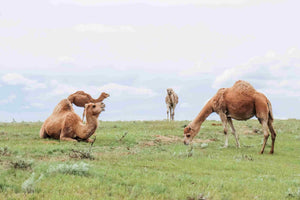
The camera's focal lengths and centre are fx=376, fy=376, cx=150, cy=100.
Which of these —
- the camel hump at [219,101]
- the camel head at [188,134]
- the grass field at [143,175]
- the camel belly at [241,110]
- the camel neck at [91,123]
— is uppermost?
the camel hump at [219,101]

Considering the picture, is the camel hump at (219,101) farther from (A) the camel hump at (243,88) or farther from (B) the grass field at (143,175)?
(B) the grass field at (143,175)

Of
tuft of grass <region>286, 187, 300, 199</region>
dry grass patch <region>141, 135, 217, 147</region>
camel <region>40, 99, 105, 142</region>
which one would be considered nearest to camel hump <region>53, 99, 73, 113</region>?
camel <region>40, 99, 105, 142</region>

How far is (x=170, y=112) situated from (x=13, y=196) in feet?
97.1

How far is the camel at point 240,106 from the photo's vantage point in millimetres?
16797

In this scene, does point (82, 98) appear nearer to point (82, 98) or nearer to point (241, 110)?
point (82, 98)

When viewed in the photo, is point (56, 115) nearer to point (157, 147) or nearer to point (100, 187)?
point (157, 147)

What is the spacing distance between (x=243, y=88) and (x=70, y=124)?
8.16 meters

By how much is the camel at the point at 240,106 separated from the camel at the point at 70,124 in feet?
15.5

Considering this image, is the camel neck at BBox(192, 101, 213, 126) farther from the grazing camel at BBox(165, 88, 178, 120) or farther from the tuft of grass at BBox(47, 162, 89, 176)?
the grazing camel at BBox(165, 88, 178, 120)

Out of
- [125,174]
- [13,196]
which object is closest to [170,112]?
[125,174]

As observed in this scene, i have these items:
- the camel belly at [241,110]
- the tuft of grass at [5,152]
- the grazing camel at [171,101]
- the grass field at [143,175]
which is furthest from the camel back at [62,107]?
the grazing camel at [171,101]

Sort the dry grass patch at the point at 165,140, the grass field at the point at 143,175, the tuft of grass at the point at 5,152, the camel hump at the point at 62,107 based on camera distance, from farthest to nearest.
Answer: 1. the camel hump at the point at 62,107
2. the dry grass patch at the point at 165,140
3. the tuft of grass at the point at 5,152
4. the grass field at the point at 143,175

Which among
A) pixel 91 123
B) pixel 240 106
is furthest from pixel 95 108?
pixel 240 106

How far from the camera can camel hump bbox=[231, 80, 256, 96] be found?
17234 millimetres
